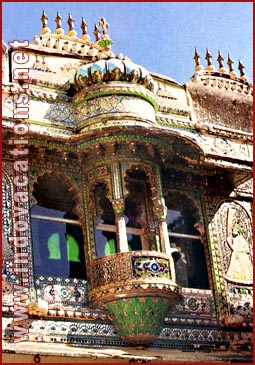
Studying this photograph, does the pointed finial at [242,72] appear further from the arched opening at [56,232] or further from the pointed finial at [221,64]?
the arched opening at [56,232]

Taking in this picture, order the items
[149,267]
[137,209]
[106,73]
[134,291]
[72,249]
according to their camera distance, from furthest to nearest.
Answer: [137,209], [106,73], [72,249], [149,267], [134,291]

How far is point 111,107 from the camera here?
12250mm

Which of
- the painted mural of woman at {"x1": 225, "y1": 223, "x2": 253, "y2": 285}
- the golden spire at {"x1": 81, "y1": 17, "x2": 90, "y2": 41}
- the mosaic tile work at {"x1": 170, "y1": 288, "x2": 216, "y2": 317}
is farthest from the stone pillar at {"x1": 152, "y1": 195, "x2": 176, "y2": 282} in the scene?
the golden spire at {"x1": 81, "y1": 17, "x2": 90, "y2": 41}

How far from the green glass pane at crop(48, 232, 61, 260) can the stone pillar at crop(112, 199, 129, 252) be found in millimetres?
987

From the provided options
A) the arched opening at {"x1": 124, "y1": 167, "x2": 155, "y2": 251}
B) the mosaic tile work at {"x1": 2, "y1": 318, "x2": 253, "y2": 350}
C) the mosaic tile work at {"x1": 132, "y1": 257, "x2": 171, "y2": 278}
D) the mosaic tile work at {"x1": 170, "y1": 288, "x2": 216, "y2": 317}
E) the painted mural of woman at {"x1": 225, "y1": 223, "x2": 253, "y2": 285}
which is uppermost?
the arched opening at {"x1": 124, "y1": 167, "x2": 155, "y2": 251}

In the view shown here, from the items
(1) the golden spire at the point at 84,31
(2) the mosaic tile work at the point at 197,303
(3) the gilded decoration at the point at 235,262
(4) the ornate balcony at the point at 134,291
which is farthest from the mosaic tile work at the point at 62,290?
(1) the golden spire at the point at 84,31

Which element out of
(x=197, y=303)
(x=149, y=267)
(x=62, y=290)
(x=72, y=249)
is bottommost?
(x=197, y=303)

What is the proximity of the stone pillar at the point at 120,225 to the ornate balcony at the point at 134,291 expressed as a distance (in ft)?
0.87

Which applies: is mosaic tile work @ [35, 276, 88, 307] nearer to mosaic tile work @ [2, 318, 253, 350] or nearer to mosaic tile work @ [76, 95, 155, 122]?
mosaic tile work @ [2, 318, 253, 350]

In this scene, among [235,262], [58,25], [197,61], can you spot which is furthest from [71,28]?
[235,262]

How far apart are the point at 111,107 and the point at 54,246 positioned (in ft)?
7.22

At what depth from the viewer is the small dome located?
40.5 feet

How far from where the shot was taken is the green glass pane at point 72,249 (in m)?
12.1

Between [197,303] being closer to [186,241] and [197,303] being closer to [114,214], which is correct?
[186,241]
